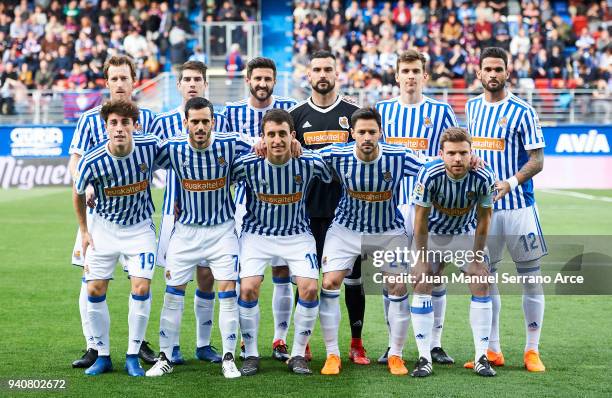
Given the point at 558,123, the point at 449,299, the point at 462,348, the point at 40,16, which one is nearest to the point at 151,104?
the point at 40,16

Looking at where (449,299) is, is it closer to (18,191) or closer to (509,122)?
(509,122)

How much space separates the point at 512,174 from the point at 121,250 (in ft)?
9.17

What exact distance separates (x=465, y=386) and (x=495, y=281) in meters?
1.03

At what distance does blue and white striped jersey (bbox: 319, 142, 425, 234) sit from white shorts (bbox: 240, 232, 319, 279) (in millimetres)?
323

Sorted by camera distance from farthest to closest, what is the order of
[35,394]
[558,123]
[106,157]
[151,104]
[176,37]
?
1. [176,37]
2. [151,104]
3. [558,123]
4. [106,157]
5. [35,394]

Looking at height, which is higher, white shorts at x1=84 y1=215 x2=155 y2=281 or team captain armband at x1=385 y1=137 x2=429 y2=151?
team captain armband at x1=385 y1=137 x2=429 y2=151

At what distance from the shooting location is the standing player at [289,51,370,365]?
24.0 ft

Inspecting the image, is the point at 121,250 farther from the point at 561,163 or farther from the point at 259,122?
the point at 561,163

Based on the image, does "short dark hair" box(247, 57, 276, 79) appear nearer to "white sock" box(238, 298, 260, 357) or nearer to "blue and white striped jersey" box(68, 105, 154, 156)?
"blue and white striped jersey" box(68, 105, 154, 156)

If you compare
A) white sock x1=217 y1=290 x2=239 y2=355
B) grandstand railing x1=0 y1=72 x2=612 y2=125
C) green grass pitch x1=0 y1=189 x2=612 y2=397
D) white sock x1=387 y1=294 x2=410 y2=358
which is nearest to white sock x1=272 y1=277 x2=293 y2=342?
green grass pitch x1=0 y1=189 x2=612 y2=397

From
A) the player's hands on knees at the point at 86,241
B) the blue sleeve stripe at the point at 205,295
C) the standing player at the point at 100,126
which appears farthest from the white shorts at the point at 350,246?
the player's hands on knees at the point at 86,241

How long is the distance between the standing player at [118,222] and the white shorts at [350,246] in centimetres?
122

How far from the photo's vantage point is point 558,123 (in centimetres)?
2244

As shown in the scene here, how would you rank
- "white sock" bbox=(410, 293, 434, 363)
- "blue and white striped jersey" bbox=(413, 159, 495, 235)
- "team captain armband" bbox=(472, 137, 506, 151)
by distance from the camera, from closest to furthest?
"blue and white striped jersey" bbox=(413, 159, 495, 235)
"white sock" bbox=(410, 293, 434, 363)
"team captain armband" bbox=(472, 137, 506, 151)
